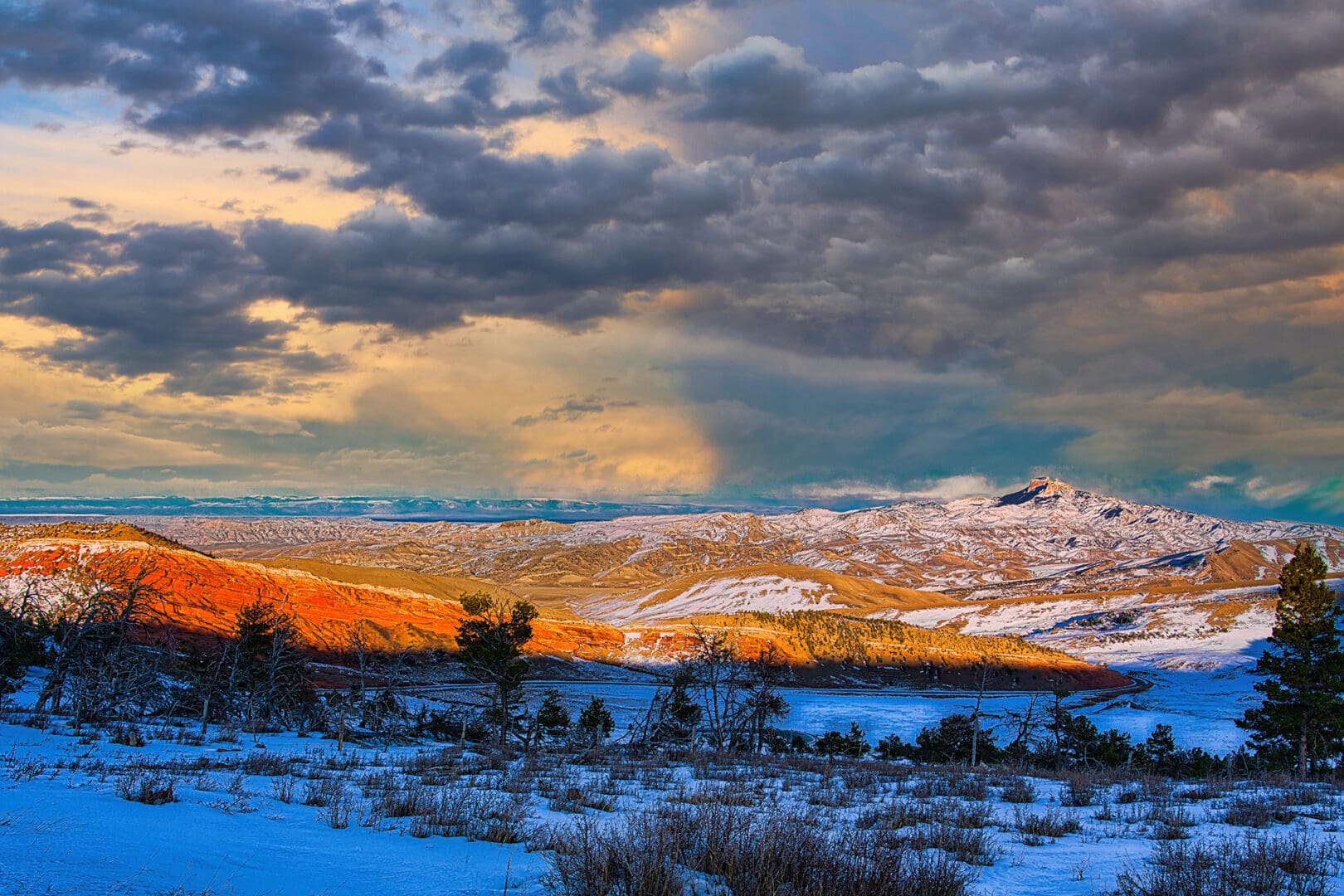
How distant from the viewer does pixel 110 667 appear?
25094 mm

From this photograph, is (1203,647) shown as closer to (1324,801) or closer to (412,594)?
(412,594)

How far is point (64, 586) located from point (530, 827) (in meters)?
81.3

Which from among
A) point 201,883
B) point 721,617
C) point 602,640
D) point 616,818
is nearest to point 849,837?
point 616,818

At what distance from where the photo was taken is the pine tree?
41500mm

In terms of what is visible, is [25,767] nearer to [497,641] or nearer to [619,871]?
[619,871]

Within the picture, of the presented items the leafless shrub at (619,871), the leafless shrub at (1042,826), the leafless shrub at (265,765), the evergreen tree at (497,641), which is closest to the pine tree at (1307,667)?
the leafless shrub at (1042,826)

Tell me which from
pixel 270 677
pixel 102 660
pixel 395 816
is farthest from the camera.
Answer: pixel 270 677

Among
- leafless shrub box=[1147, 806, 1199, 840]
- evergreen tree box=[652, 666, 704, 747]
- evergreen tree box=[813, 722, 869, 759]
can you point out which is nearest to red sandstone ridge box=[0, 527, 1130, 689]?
evergreen tree box=[652, 666, 704, 747]

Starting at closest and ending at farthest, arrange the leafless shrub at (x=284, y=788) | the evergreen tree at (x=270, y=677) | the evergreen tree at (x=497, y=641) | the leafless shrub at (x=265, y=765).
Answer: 1. the leafless shrub at (x=284, y=788)
2. the leafless shrub at (x=265, y=765)
3. the evergreen tree at (x=270, y=677)
4. the evergreen tree at (x=497, y=641)

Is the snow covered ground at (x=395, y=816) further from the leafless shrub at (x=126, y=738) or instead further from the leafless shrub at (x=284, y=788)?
the leafless shrub at (x=126, y=738)

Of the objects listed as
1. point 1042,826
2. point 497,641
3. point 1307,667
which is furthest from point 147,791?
point 1307,667

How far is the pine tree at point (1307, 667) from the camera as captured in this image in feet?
136

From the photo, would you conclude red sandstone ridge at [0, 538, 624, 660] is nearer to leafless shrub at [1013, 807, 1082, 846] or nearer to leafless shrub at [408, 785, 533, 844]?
leafless shrub at [408, 785, 533, 844]

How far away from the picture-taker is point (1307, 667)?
1662 inches
